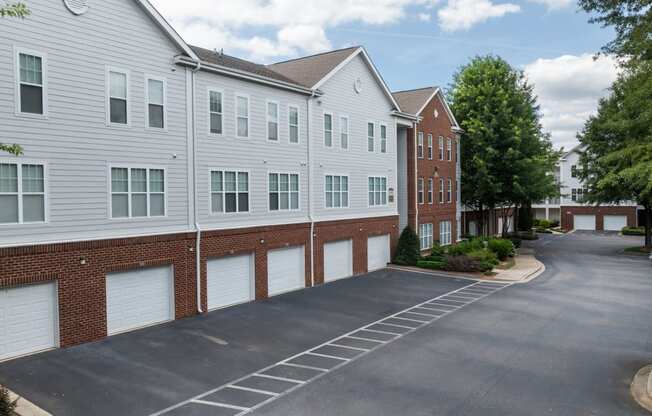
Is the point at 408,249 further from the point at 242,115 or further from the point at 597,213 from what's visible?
the point at 597,213

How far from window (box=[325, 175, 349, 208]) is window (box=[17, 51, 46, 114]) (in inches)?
568

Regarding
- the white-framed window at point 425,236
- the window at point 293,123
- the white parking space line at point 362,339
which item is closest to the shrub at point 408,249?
the white-framed window at point 425,236

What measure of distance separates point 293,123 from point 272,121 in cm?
151

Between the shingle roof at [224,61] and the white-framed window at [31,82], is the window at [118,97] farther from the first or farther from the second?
the shingle roof at [224,61]

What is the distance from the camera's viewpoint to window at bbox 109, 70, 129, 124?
1644cm

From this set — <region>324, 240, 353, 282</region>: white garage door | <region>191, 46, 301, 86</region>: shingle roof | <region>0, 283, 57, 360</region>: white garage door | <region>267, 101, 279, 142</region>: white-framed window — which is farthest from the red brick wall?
<region>0, 283, 57, 360</region>: white garage door

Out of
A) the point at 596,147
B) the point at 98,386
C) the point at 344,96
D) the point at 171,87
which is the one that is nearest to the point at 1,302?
the point at 98,386

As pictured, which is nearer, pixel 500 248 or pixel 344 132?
pixel 344 132

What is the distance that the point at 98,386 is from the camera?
11945 millimetres

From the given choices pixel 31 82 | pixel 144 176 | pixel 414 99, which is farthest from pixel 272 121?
pixel 414 99

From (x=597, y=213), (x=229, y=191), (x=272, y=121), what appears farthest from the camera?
(x=597, y=213)

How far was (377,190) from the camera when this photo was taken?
30688 mm

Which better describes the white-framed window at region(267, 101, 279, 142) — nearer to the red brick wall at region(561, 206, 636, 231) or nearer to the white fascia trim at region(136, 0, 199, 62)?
the white fascia trim at region(136, 0, 199, 62)

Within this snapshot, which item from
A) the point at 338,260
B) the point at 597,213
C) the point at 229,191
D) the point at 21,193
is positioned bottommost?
the point at 338,260
